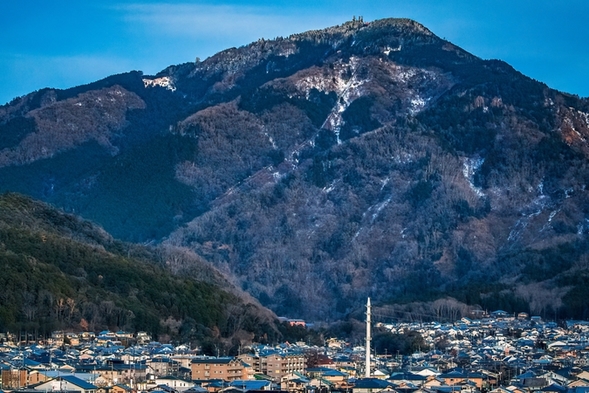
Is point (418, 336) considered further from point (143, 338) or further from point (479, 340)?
point (143, 338)

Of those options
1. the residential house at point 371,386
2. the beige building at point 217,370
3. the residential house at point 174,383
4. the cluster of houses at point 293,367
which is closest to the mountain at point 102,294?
the cluster of houses at point 293,367

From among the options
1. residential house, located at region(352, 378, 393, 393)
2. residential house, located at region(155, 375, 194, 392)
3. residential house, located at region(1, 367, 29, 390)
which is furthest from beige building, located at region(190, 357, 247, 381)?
residential house, located at region(1, 367, 29, 390)

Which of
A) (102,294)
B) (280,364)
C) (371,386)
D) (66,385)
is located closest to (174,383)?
(66,385)

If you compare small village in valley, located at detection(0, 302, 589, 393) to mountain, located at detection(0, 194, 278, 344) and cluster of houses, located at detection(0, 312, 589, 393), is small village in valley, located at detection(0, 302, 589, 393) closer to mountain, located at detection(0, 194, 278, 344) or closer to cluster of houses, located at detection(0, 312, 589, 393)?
cluster of houses, located at detection(0, 312, 589, 393)

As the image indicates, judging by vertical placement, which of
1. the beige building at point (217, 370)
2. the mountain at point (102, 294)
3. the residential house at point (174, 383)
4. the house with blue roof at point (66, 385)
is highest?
the mountain at point (102, 294)

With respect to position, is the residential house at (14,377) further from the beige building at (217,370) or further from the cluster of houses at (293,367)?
the beige building at (217,370)

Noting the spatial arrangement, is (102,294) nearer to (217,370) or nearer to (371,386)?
(217,370)
